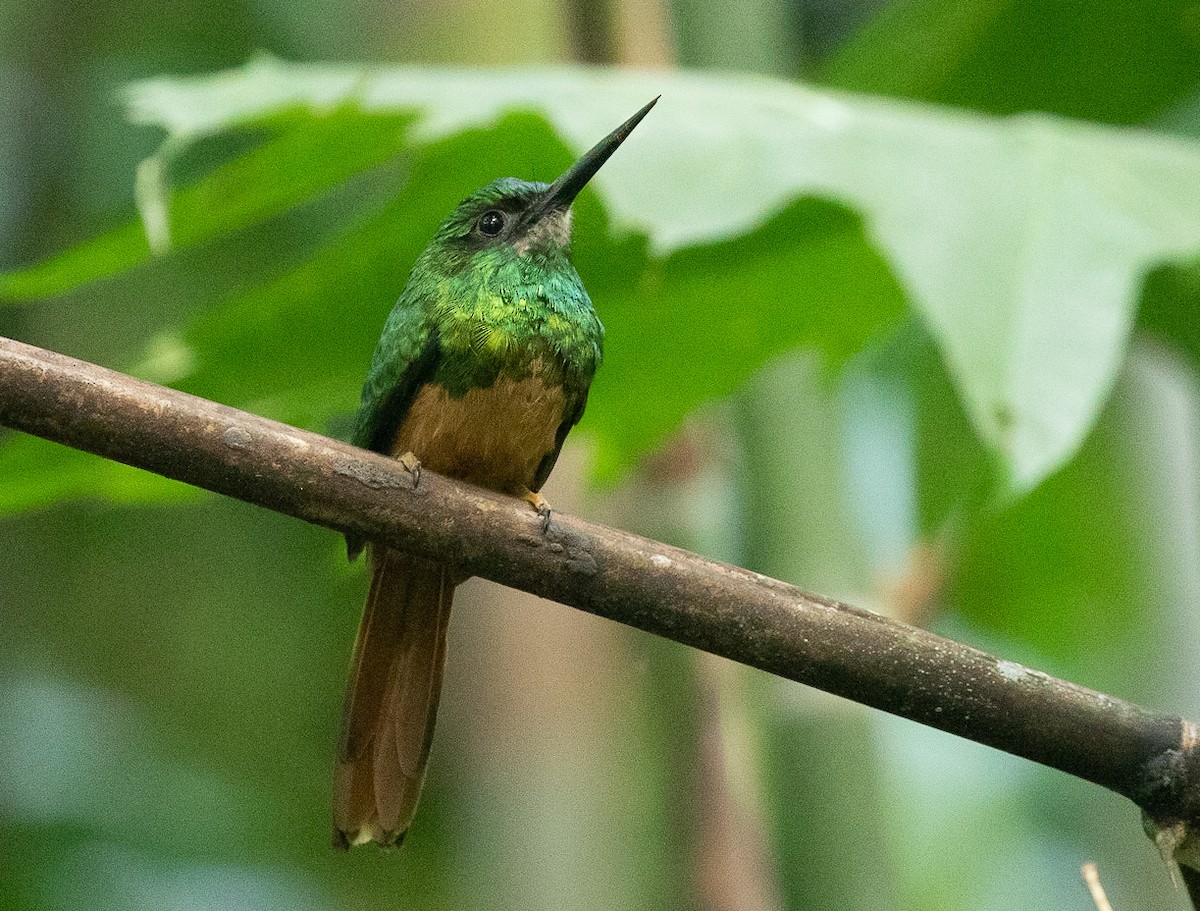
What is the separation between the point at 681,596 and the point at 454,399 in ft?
2.55

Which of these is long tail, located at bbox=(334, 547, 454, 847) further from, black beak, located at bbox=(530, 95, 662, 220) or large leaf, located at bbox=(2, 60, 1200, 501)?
black beak, located at bbox=(530, 95, 662, 220)

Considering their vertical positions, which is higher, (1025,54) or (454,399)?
(1025,54)

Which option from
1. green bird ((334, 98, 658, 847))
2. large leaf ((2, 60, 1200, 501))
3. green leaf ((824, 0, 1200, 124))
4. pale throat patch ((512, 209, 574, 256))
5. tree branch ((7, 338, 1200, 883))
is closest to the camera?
tree branch ((7, 338, 1200, 883))

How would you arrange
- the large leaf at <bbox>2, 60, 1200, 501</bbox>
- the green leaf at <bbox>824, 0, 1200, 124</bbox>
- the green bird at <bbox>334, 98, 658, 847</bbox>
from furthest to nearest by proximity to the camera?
the green leaf at <bbox>824, 0, 1200, 124</bbox> → the green bird at <bbox>334, 98, 658, 847</bbox> → the large leaf at <bbox>2, 60, 1200, 501</bbox>

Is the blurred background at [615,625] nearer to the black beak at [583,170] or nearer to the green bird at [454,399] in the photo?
the green bird at [454,399]

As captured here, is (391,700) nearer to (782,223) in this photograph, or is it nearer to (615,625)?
(782,223)

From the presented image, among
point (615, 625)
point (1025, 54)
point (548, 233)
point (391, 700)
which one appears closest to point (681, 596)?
point (391, 700)

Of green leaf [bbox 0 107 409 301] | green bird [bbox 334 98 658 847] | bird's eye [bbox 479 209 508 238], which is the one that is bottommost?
green bird [bbox 334 98 658 847]

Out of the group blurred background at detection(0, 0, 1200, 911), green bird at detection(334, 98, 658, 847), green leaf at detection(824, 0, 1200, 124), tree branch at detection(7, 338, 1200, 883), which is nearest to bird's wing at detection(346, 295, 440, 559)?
green bird at detection(334, 98, 658, 847)

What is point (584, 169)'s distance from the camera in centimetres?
210

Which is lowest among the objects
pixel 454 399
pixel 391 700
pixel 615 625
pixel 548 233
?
pixel 615 625

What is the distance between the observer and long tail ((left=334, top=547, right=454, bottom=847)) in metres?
1.89

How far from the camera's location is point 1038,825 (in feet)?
12.6

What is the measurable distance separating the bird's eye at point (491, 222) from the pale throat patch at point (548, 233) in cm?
5
